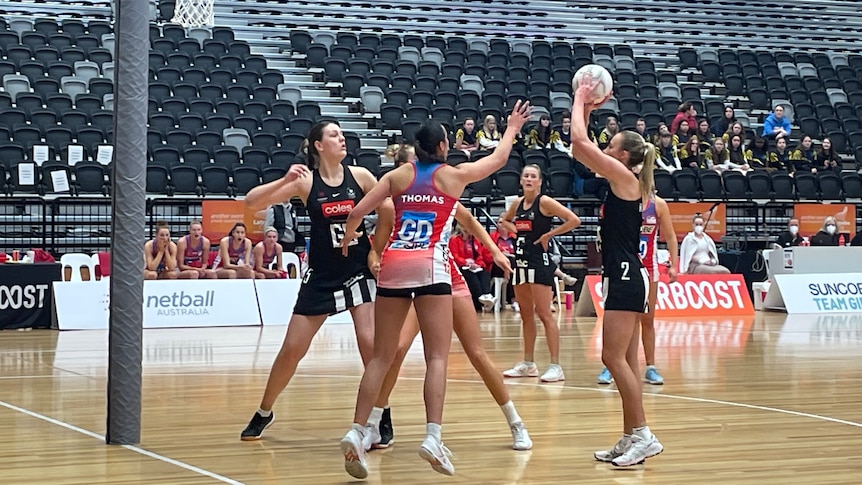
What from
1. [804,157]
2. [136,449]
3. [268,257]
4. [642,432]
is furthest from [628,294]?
[804,157]

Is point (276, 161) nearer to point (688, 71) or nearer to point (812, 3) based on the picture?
point (688, 71)

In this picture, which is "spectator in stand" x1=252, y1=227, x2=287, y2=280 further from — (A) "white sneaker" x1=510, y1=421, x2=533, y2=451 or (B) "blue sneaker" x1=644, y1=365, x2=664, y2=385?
(A) "white sneaker" x1=510, y1=421, x2=533, y2=451

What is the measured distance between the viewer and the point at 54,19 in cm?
2433

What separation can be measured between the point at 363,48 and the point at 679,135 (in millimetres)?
7478

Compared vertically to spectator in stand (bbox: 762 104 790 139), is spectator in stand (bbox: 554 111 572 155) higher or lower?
lower

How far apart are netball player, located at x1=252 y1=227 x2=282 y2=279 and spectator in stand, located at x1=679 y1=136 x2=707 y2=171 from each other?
33.2ft

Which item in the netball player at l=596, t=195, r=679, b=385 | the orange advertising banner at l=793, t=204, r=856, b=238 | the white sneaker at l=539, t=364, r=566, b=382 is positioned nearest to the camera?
the netball player at l=596, t=195, r=679, b=385

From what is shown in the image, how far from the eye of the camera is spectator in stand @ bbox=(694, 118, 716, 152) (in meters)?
24.6

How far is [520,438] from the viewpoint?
6.55 metres

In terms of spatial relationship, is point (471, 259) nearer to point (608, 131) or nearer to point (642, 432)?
point (608, 131)

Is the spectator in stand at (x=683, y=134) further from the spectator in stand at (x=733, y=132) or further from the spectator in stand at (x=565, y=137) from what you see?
the spectator in stand at (x=565, y=137)

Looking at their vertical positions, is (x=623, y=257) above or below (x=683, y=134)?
below

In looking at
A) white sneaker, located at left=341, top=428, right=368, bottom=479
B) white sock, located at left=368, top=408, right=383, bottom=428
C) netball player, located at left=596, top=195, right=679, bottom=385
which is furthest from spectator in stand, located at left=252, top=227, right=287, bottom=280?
white sneaker, located at left=341, top=428, right=368, bottom=479

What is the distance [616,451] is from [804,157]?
2090 centimetres
